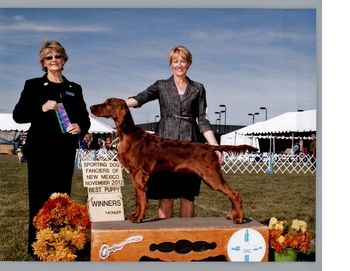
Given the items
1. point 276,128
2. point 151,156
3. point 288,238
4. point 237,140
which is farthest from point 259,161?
point 151,156

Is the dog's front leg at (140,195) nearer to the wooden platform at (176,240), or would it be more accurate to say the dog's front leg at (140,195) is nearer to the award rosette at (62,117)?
the wooden platform at (176,240)

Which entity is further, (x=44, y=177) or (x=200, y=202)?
(x=200, y=202)

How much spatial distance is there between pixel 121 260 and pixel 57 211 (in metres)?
0.66

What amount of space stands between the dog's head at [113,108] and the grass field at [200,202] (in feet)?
1.88

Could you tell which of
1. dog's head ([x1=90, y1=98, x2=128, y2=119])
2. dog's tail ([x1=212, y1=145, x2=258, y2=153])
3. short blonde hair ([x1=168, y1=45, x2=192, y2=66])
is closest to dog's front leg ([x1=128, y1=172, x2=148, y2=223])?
dog's head ([x1=90, y1=98, x2=128, y2=119])

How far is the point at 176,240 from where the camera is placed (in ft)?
15.1

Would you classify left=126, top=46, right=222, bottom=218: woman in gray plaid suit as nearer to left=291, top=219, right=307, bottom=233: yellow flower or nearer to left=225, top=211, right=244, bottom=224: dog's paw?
left=225, top=211, right=244, bottom=224: dog's paw

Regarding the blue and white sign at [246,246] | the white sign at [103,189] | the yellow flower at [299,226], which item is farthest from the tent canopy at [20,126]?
the yellow flower at [299,226]

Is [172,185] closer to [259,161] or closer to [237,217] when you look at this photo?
[237,217]

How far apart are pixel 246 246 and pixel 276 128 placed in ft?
3.78

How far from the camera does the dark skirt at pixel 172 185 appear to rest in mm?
4992

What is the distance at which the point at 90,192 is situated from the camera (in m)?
4.89
